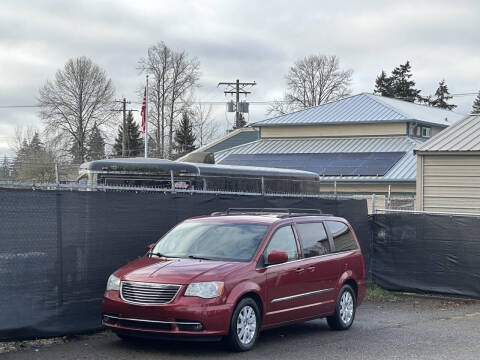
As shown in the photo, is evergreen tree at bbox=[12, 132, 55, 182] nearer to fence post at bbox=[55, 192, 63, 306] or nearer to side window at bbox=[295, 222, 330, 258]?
fence post at bbox=[55, 192, 63, 306]

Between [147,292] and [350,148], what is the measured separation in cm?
3365

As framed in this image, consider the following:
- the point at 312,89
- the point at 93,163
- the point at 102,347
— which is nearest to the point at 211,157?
the point at 93,163

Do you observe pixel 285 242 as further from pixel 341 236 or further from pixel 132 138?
pixel 132 138

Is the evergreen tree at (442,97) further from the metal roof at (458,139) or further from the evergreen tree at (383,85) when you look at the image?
the metal roof at (458,139)

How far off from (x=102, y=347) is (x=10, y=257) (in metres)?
1.63

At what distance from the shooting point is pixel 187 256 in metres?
9.79

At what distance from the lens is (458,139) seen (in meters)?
23.6

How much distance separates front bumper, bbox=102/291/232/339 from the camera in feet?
28.6

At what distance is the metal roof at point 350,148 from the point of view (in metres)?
36.2

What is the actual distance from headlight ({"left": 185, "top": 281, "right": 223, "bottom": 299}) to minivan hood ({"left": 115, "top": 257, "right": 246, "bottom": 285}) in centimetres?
6

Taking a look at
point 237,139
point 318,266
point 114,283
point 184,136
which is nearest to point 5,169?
point 114,283

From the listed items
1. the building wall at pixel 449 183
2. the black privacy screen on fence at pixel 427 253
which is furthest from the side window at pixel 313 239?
the building wall at pixel 449 183

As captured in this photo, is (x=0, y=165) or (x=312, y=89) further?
(x=312, y=89)

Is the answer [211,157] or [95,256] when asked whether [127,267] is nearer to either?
[95,256]
